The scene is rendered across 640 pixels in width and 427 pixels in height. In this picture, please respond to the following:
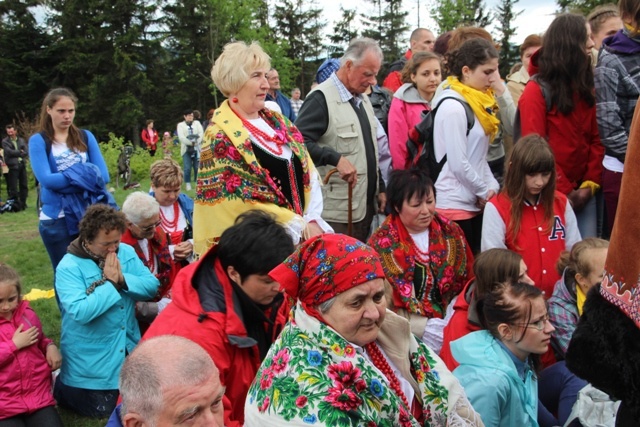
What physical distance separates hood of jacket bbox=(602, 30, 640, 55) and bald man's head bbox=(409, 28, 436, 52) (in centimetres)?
329

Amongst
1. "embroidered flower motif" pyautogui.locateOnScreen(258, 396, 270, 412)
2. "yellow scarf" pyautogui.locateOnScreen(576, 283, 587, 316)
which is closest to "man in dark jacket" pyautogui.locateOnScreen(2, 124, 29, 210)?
"yellow scarf" pyautogui.locateOnScreen(576, 283, 587, 316)

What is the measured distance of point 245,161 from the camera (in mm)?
3820

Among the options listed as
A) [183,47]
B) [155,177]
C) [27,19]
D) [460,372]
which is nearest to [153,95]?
[183,47]

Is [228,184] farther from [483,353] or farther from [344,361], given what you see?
[344,361]

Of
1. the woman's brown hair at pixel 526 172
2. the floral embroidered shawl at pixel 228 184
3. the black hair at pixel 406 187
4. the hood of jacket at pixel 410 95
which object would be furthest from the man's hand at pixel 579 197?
the floral embroidered shawl at pixel 228 184

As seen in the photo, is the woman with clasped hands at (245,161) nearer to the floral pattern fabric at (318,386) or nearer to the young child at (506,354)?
the young child at (506,354)

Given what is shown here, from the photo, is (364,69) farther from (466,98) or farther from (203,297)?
(203,297)

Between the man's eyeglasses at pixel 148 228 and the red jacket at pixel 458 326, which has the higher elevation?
the man's eyeglasses at pixel 148 228

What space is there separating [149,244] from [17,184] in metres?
12.3

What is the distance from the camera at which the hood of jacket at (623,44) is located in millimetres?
3980

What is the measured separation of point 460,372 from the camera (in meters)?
3.09

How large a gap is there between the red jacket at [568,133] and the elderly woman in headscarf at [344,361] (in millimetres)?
2546

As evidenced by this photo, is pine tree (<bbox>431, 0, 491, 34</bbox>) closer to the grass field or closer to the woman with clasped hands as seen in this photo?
the grass field

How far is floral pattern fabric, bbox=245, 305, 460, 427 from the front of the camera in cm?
205
